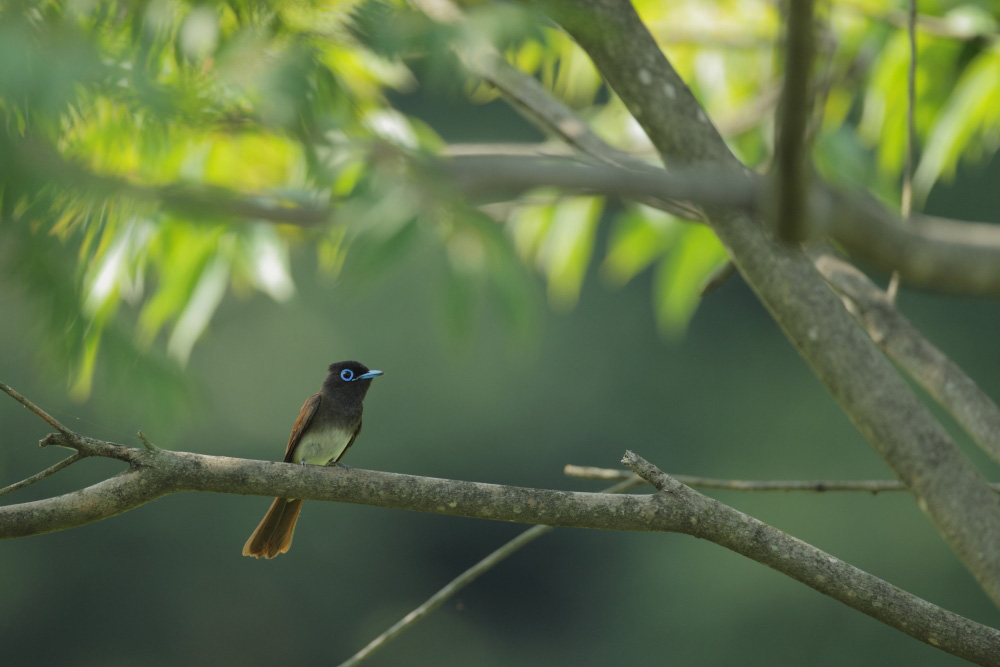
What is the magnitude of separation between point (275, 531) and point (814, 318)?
90.9 inches

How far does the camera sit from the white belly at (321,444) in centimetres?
428

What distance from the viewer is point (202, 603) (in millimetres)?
18688

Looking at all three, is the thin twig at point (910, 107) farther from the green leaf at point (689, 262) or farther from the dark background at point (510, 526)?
the dark background at point (510, 526)

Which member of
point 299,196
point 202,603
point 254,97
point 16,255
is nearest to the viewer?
point 16,255

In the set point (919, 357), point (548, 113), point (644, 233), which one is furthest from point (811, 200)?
point (644, 233)

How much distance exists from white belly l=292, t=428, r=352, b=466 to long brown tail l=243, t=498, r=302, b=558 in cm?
50

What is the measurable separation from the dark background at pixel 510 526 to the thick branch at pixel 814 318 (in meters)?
13.8

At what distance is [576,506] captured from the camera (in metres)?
2.10

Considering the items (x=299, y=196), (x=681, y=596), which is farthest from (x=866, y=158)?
(x=681, y=596)

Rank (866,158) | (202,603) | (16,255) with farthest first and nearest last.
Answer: (202,603), (866,158), (16,255)

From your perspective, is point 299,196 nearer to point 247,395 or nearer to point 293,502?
point 293,502

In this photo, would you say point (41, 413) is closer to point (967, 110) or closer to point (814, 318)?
point (814, 318)

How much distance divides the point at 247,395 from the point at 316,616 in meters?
4.77

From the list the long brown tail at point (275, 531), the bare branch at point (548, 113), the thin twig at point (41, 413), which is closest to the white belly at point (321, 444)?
the long brown tail at point (275, 531)
